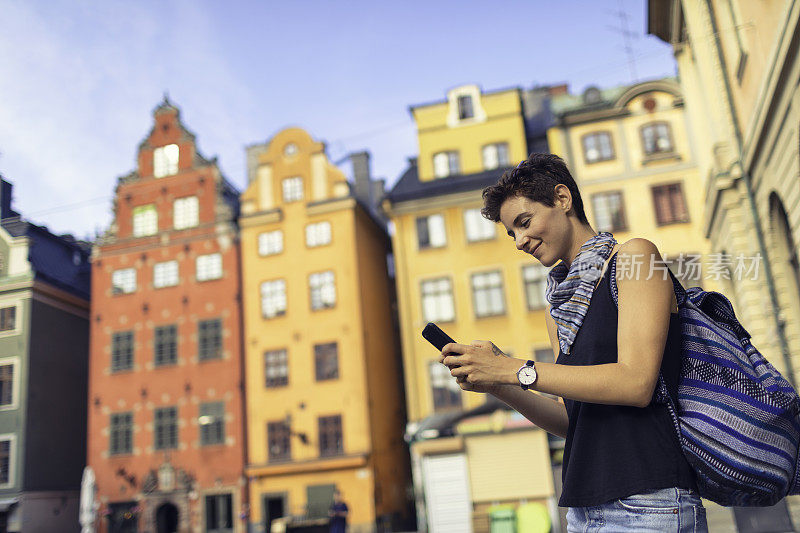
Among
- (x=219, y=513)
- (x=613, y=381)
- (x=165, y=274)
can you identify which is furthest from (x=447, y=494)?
(x=613, y=381)

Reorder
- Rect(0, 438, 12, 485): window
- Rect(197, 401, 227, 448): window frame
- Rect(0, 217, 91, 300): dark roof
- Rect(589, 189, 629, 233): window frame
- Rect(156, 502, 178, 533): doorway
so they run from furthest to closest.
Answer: Rect(0, 217, 91, 300): dark roof → Rect(0, 438, 12, 485): window → Rect(197, 401, 227, 448): window frame → Rect(156, 502, 178, 533): doorway → Rect(589, 189, 629, 233): window frame

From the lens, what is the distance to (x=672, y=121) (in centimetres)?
2667

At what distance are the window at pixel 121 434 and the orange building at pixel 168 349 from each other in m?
0.04

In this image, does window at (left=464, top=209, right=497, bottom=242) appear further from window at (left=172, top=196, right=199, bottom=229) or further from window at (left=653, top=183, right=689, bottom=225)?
window at (left=172, top=196, right=199, bottom=229)

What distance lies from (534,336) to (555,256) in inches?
970

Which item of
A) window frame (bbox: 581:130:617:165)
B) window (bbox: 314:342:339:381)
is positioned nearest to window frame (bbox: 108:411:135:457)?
window (bbox: 314:342:339:381)

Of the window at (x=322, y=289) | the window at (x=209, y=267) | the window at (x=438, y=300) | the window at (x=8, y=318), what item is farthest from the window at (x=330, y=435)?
the window at (x=8, y=318)

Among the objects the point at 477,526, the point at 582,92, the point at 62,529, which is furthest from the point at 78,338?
the point at 582,92

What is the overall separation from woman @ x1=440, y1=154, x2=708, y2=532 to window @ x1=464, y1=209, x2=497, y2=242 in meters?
25.9

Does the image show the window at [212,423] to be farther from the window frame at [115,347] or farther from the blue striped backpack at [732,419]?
the blue striped backpack at [732,419]

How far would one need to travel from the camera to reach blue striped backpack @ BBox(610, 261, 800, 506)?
201 cm

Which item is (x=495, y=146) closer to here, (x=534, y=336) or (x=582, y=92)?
(x=582, y=92)

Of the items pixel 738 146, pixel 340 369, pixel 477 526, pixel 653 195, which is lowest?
pixel 477 526

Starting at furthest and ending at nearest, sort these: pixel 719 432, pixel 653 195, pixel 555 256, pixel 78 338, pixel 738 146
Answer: pixel 78 338 < pixel 653 195 < pixel 738 146 < pixel 555 256 < pixel 719 432
